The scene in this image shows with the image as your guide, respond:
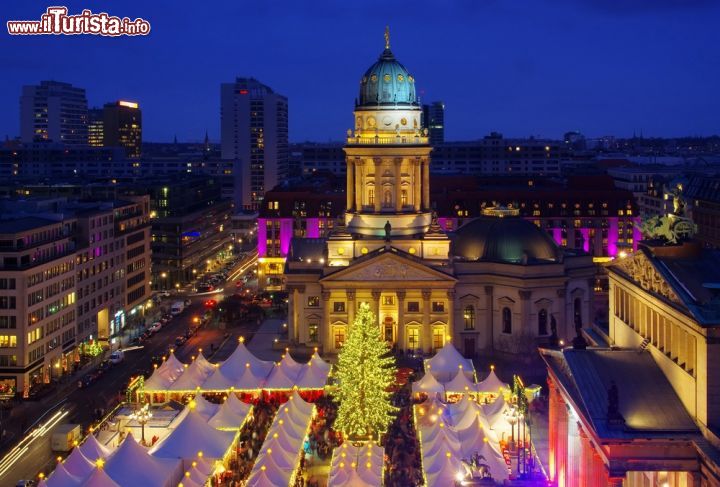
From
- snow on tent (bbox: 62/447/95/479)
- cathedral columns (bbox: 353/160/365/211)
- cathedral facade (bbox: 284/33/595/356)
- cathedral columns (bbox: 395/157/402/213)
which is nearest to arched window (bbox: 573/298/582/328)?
cathedral facade (bbox: 284/33/595/356)

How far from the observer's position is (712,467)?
3922 centimetres

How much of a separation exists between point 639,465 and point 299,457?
1046 inches

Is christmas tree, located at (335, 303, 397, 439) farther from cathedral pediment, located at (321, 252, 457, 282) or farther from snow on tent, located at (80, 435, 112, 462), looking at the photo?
cathedral pediment, located at (321, 252, 457, 282)

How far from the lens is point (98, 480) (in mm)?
51000

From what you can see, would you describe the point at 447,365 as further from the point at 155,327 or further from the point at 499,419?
the point at 155,327

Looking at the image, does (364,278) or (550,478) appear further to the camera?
(364,278)

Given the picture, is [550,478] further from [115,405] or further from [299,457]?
[115,405]

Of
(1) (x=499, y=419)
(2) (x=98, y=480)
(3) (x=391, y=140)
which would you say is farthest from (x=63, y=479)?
(3) (x=391, y=140)

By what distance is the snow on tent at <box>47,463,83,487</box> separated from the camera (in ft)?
176

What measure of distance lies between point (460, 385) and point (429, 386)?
8.31ft

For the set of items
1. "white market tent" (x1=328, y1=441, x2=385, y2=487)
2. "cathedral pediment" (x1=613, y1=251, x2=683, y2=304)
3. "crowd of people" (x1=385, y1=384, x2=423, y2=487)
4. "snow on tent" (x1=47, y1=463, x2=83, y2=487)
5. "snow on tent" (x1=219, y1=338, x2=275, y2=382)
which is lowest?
"crowd of people" (x1=385, y1=384, x2=423, y2=487)

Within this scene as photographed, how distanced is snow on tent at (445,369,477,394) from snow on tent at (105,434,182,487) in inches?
1123

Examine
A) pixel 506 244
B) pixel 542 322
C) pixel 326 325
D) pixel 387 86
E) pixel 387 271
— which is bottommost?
pixel 326 325

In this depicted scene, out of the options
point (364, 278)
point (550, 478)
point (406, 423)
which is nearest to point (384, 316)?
point (364, 278)
